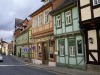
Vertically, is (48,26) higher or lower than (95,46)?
higher

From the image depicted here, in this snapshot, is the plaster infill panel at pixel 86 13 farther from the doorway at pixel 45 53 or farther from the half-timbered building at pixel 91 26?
the doorway at pixel 45 53

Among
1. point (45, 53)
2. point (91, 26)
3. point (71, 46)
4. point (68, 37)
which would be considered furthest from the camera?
point (45, 53)

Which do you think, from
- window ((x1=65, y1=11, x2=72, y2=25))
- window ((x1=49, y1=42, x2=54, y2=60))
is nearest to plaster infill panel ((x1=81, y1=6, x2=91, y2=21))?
window ((x1=65, y1=11, x2=72, y2=25))

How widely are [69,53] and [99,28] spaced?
6387 mm

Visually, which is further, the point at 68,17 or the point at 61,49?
the point at 61,49

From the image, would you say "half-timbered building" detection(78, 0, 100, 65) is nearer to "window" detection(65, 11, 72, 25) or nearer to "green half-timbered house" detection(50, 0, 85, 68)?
"green half-timbered house" detection(50, 0, 85, 68)

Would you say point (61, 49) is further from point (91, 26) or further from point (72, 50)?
point (91, 26)

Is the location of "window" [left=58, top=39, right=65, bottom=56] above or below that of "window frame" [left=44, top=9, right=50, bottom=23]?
below

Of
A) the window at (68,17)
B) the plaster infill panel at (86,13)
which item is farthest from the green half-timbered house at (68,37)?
the plaster infill panel at (86,13)

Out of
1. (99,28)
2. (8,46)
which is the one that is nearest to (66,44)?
(99,28)

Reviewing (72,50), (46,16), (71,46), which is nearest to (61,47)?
(71,46)

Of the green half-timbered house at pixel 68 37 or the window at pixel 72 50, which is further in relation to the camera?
the window at pixel 72 50

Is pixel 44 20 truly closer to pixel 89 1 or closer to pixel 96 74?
pixel 89 1

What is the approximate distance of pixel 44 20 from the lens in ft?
111
